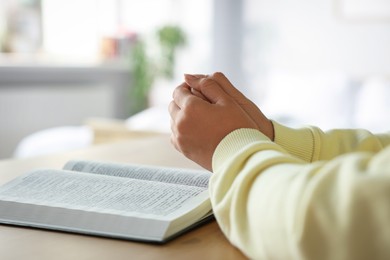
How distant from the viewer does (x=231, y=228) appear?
737mm

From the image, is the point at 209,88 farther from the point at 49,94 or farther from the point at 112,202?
the point at 49,94

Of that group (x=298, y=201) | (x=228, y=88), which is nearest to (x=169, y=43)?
(x=228, y=88)

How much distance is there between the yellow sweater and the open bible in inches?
3.7

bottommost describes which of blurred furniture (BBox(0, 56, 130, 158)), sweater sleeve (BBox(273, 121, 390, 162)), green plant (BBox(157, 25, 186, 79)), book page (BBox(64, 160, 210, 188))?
blurred furniture (BBox(0, 56, 130, 158))

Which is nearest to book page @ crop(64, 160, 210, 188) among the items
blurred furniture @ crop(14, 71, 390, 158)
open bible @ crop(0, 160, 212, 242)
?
open bible @ crop(0, 160, 212, 242)

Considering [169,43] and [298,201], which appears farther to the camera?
[169,43]

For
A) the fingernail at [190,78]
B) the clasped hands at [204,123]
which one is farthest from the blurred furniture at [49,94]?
the clasped hands at [204,123]

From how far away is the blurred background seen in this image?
13.0ft

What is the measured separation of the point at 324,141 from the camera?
1008mm

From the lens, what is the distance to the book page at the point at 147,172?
3.33ft

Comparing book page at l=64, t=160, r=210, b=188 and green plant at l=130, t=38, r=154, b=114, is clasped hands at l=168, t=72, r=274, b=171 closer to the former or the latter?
book page at l=64, t=160, r=210, b=188

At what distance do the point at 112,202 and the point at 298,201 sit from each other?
334mm

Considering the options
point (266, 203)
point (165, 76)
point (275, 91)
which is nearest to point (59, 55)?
point (165, 76)

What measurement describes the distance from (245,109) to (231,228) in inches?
9.8
